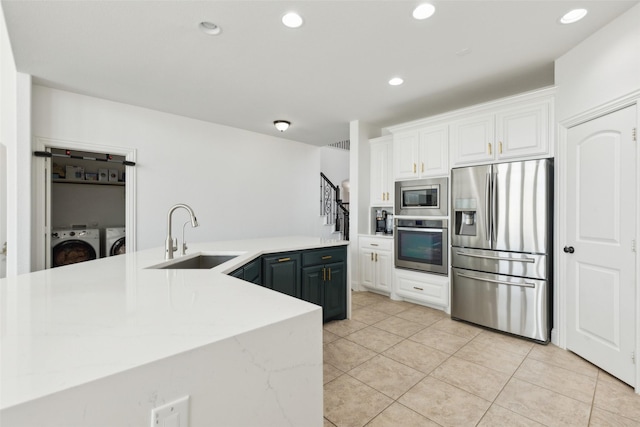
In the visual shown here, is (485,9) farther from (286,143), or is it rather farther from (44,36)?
(286,143)

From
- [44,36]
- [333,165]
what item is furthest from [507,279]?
[333,165]

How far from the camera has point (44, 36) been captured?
7.75 ft

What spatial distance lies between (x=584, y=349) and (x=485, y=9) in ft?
8.98

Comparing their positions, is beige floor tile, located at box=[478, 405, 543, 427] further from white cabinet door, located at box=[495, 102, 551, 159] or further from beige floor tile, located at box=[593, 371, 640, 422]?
white cabinet door, located at box=[495, 102, 551, 159]

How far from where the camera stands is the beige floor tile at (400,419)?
171 cm

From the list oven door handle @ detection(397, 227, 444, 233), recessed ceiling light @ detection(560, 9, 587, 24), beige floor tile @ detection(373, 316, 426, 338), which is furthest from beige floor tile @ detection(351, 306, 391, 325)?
recessed ceiling light @ detection(560, 9, 587, 24)

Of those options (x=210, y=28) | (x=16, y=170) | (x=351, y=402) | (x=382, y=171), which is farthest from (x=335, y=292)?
(x=16, y=170)

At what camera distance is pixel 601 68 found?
2254 mm

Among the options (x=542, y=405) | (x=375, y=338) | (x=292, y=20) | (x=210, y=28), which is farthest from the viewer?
(x=375, y=338)

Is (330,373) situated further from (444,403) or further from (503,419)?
(503,419)

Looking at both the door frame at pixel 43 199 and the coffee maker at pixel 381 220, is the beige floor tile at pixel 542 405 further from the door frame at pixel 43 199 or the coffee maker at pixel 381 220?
the door frame at pixel 43 199

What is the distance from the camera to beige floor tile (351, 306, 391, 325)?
335cm

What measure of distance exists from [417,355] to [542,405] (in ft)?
2.87

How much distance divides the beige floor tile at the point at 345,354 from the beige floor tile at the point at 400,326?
532 mm
